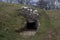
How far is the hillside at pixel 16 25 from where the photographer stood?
1123cm

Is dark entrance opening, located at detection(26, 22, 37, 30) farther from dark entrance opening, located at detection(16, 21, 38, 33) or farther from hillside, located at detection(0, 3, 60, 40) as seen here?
hillside, located at detection(0, 3, 60, 40)

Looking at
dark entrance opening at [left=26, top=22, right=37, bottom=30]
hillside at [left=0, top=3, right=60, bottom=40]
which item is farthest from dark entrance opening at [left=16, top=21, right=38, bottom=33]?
hillside at [left=0, top=3, right=60, bottom=40]

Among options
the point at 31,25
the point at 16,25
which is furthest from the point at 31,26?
the point at 16,25

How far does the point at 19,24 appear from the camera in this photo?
12.5 m

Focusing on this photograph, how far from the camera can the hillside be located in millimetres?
11234

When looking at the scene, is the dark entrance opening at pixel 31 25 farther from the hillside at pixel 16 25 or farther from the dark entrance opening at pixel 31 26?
the hillside at pixel 16 25

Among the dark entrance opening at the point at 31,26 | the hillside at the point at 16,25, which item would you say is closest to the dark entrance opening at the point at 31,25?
the dark entrance opening at the point at 31,26

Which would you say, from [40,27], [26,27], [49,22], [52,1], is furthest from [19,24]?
[52,1]

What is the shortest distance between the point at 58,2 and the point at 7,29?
80.7 feet

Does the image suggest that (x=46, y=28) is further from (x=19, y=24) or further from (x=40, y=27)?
(x=19, y=24)

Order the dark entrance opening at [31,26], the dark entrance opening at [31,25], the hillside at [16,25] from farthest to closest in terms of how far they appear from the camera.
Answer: the dark entrance opening at [31,25], the dark entrance opening at [31,26], the hillside at [16,25]

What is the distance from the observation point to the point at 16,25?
12.4 m

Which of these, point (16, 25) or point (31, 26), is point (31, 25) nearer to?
point (31, 26)

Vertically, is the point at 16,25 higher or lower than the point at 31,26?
higher
